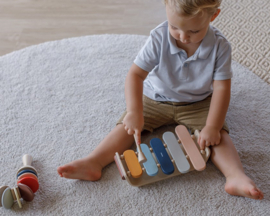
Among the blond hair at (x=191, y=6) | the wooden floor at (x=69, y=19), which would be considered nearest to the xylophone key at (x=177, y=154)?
the blond hair at (x=191, y=6)

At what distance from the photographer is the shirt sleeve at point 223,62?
2.75 ft

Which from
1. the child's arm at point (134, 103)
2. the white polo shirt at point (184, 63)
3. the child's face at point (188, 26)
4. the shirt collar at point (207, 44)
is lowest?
the child's arm at point (134, 103)

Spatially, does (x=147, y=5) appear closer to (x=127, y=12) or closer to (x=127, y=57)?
(x=127, y=12)

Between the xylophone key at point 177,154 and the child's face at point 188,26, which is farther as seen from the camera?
the xylophone key at point 177,154

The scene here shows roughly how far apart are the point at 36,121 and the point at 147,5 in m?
0.85

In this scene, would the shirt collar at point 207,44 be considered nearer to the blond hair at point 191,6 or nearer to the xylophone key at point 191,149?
the blond hair at point 191,6

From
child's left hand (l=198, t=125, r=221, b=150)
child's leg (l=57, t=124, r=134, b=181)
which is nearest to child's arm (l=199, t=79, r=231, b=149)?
child's left hand (l=198, t=125, r=221, b=150)

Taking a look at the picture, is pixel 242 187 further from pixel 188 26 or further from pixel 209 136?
pixel 188 26

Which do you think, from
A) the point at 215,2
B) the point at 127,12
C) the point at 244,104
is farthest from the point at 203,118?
the point at 127,12

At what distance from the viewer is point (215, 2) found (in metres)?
0.69

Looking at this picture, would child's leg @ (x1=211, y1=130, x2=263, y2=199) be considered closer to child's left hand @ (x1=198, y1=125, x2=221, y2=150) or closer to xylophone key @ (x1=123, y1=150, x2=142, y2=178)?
child's left hand @ (x1=198, y1=125, x2=221, y2=150)

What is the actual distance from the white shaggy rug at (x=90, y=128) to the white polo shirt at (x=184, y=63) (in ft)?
0.62

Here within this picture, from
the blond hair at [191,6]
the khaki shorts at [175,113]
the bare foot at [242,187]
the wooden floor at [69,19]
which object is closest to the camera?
the blond hair at [191,6]

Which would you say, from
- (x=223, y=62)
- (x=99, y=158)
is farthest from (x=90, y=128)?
(x=223, y=62)
